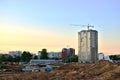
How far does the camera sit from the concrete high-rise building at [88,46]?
128 m

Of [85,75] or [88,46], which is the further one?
[88,46]

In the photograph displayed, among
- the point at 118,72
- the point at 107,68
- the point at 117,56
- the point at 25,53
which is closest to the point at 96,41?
the point at 117,56

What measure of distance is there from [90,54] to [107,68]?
288ft

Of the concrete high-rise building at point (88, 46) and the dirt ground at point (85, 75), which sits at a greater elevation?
the concrete high-rise building at point (88, 46)

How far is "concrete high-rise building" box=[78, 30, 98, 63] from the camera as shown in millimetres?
127944

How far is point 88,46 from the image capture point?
133 m

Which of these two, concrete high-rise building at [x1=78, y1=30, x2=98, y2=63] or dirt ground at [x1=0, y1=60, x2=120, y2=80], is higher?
concrete high-rise building at [x1=78, y1=30, x2=98, y2=63]

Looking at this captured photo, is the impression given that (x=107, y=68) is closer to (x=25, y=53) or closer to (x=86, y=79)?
(x=86, y=79)

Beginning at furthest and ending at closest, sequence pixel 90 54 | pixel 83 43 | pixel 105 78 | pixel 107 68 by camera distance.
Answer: pixel 83 43 < pixel 90 54 < pixel 107 68 < pixel 105 78

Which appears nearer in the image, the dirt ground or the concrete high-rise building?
the dirt ground

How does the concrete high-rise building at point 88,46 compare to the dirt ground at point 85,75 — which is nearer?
the dirt ground at point 85,75

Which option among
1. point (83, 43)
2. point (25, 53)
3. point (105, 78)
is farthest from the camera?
point (25, 53)

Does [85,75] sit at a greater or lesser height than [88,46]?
lesser

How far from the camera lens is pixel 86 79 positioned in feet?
104
